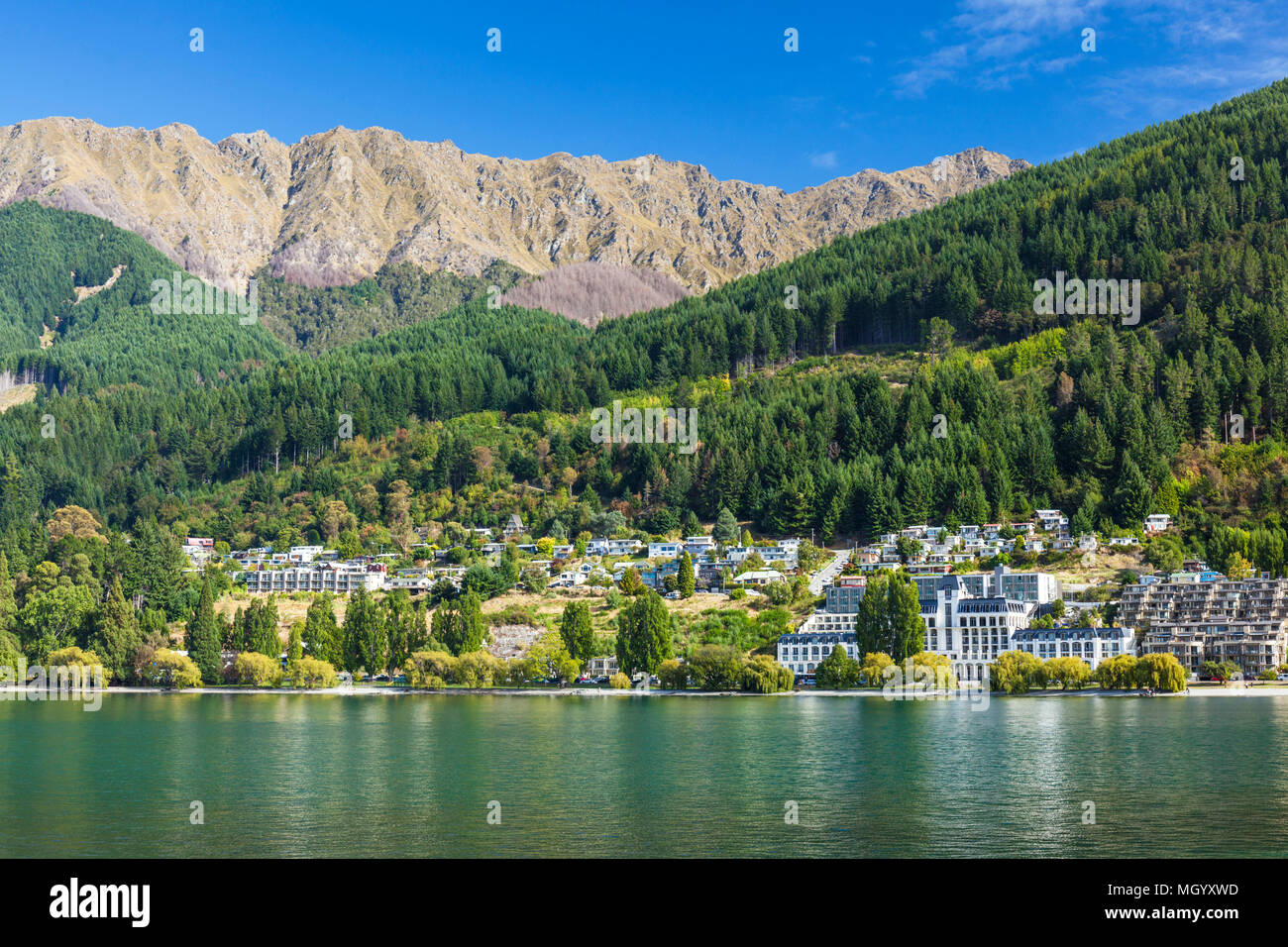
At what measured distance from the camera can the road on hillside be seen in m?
116

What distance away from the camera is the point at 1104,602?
344 ft

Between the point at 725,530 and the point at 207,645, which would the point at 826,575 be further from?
the point at 207,645

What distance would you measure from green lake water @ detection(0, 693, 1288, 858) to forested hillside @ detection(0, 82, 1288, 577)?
160 ft

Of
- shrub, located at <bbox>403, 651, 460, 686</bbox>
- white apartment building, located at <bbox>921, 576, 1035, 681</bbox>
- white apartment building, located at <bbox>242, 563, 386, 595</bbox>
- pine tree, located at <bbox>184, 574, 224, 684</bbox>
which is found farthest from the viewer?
white apartment building, located at <bbox>242, 563, 386, 595</bbox>

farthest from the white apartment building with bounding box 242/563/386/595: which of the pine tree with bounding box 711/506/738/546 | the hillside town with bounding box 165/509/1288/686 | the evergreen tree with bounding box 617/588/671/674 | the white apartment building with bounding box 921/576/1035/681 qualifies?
the white apartment building with bounding box 921/576/1035/681

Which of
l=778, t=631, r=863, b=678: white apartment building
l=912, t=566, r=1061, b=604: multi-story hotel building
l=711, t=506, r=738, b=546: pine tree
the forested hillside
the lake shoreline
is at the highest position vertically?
the forested hillside

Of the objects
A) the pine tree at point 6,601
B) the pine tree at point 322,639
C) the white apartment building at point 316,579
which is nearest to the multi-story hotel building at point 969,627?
the pine tree at point 322,639

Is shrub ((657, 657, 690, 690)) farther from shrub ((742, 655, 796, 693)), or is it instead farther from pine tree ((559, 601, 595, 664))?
pine tree ((559, 601, 595, 664))

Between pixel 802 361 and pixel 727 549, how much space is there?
6063cm

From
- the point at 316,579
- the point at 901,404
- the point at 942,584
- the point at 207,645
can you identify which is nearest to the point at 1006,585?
the point at 942,584

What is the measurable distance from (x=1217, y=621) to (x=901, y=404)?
5653 centimetres

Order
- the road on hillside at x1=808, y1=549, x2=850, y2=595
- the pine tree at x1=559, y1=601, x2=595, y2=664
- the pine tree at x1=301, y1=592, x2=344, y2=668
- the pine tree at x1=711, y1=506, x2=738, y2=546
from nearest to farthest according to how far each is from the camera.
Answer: the pine tree at x1=559, y1=601, x2=595, y2=664
the pine tree at x1=301, y1=592, x2=344, y2=668
the road on hillside at x1=808, y1=549, x2=850, y2=595
the pine tree at x1=711, y1=506, x2=738, y2=546

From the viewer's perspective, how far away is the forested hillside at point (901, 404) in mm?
131625
